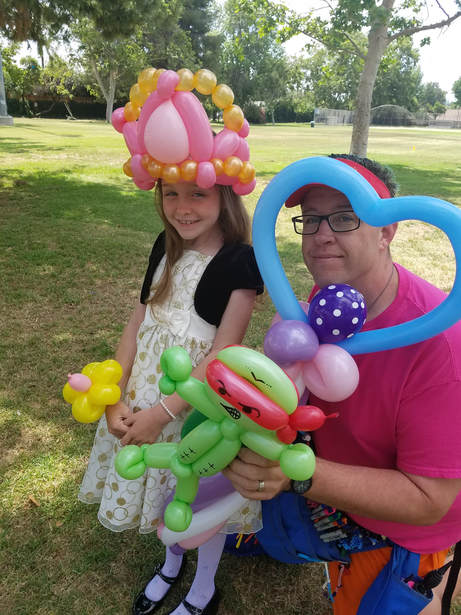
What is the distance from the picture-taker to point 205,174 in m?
1.45

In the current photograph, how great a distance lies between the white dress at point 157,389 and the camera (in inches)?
65.8

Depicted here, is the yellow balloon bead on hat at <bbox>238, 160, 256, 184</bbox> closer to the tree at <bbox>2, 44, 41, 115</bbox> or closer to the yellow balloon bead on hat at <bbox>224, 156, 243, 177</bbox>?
the yellow balloon bead on hat at <bbox>224, 156, 243, 177</bbox>

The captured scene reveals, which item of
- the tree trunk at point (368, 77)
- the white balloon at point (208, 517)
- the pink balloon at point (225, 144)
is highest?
the tree trunk at point (368, 77)

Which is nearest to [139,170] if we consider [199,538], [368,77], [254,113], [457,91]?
[199,538]

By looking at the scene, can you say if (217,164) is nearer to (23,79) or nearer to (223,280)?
(223,280)

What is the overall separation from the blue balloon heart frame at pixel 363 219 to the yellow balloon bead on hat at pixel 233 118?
44cm

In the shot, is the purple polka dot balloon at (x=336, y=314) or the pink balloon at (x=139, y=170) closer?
the purple polka dot balloon at (x=336, y=314)

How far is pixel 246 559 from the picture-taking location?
2053mm

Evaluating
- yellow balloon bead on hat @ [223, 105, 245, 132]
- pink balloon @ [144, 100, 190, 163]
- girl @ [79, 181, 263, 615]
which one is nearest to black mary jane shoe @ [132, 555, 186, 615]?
girl @ [79, 181, 263, 615]

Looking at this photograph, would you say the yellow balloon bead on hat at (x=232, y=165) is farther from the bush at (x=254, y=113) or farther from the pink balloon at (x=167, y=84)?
the bush at (x=254, y=113)

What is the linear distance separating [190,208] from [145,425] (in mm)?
771

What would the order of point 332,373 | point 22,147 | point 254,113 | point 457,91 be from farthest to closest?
point 457,91
point 254,113
point 22,147
point 332,373

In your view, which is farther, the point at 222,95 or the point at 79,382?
the point at 222,95

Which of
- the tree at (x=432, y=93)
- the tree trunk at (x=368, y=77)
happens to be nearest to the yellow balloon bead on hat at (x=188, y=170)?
the tree trunk at (x=368, y=77)
